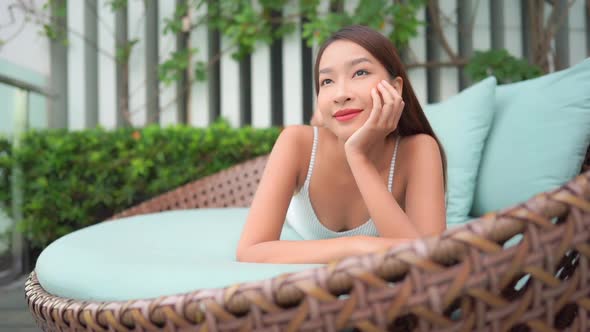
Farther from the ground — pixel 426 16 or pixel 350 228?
pixel 426 16

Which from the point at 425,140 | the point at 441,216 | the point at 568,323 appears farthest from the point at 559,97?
the point at 568,323

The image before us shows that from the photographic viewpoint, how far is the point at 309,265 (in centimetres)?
85

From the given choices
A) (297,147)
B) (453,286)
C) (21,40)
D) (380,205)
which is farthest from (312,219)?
(21,40)

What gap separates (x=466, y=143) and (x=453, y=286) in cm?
143

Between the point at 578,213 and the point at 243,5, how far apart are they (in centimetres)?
322

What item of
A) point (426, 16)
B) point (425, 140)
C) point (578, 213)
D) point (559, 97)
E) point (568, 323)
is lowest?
point (568, 323)

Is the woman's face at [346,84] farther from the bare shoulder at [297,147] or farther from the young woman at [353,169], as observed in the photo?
the bare shoulder at [297,147]

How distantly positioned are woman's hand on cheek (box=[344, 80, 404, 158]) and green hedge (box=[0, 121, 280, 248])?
1.92m

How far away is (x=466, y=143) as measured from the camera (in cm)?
185

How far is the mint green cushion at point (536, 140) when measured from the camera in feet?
5.09

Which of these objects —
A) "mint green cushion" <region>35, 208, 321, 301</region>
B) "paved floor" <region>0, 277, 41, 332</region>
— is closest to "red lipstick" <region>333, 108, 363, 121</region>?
"mint green cushion" <region>35, 208, 321, 301</region>

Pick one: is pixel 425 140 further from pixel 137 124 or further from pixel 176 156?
pixel 137 124

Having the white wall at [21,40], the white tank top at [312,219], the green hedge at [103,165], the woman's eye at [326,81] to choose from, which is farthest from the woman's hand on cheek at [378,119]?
the white wall at [21,40]

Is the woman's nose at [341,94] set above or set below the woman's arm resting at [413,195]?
above
